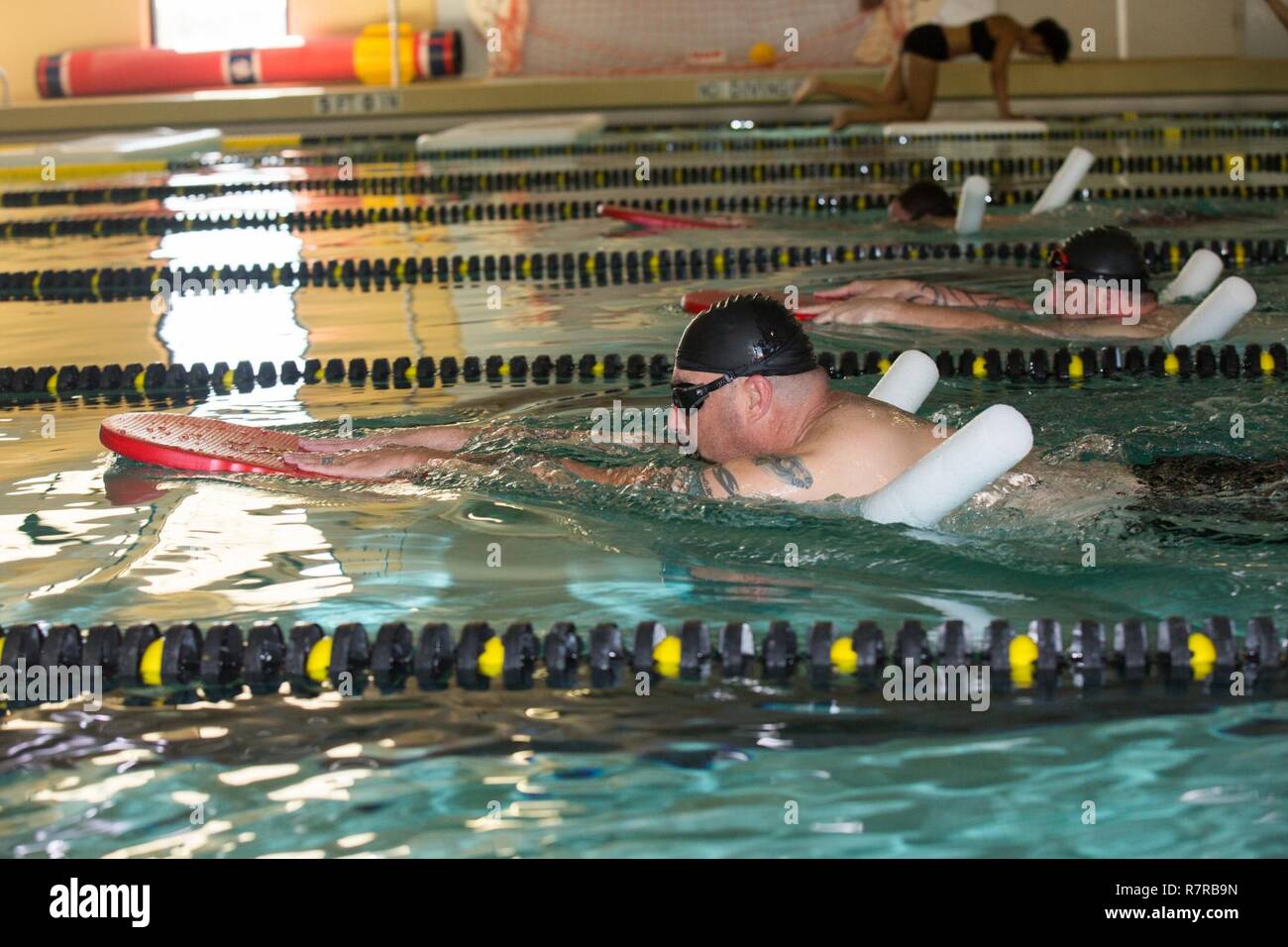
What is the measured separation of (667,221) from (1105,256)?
3.60m

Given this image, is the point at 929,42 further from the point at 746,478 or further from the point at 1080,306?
the point at 746,478

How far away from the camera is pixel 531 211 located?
9.85 metres

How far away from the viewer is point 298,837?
7.95 ft

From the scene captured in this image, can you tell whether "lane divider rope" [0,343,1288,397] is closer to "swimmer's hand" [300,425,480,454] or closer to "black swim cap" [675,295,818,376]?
"swimmer's hand" [300,425,480,454]

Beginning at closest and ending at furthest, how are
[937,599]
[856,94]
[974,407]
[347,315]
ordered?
1. [937,599]
2. [974,407]
3. [347,315]
4. [856,94]

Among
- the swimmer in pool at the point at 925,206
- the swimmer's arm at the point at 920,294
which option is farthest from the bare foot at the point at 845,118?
the swimmer's arm at the point at 920,294

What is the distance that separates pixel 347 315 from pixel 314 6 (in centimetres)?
1346

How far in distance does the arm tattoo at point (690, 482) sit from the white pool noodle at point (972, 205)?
4108mm

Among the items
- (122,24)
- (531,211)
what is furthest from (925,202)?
(122,24)
